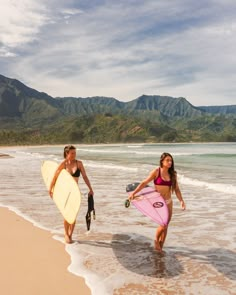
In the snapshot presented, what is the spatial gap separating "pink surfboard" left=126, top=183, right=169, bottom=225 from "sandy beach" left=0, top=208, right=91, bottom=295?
154cm

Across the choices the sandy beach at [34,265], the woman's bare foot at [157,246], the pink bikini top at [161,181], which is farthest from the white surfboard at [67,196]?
the woman's bare foot at [157,246]

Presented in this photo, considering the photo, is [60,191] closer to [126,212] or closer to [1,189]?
[126,212]

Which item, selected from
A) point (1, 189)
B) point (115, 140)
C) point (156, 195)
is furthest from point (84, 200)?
point (115, 140)

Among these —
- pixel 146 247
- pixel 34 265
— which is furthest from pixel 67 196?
pixel 146 247

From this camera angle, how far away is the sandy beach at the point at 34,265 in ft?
16.0

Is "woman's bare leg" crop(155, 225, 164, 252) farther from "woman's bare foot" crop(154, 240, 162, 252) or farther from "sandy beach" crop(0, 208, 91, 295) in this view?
"sandy beach" crop(0, 208, 91, 295)

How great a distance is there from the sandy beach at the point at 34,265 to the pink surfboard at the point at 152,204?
5.04 feet

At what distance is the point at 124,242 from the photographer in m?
7.25

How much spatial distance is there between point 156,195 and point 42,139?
169 m

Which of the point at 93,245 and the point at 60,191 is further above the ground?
the point at 60,191

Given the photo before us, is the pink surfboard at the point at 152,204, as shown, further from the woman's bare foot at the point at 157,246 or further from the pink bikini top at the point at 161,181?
the woman's bare foot at the point at 157,246

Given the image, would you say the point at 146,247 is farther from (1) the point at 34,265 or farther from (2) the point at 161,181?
(1) the point at 34,265

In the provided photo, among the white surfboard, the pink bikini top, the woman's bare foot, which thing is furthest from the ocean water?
the pink bikini top

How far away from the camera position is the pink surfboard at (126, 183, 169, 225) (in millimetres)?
6254
